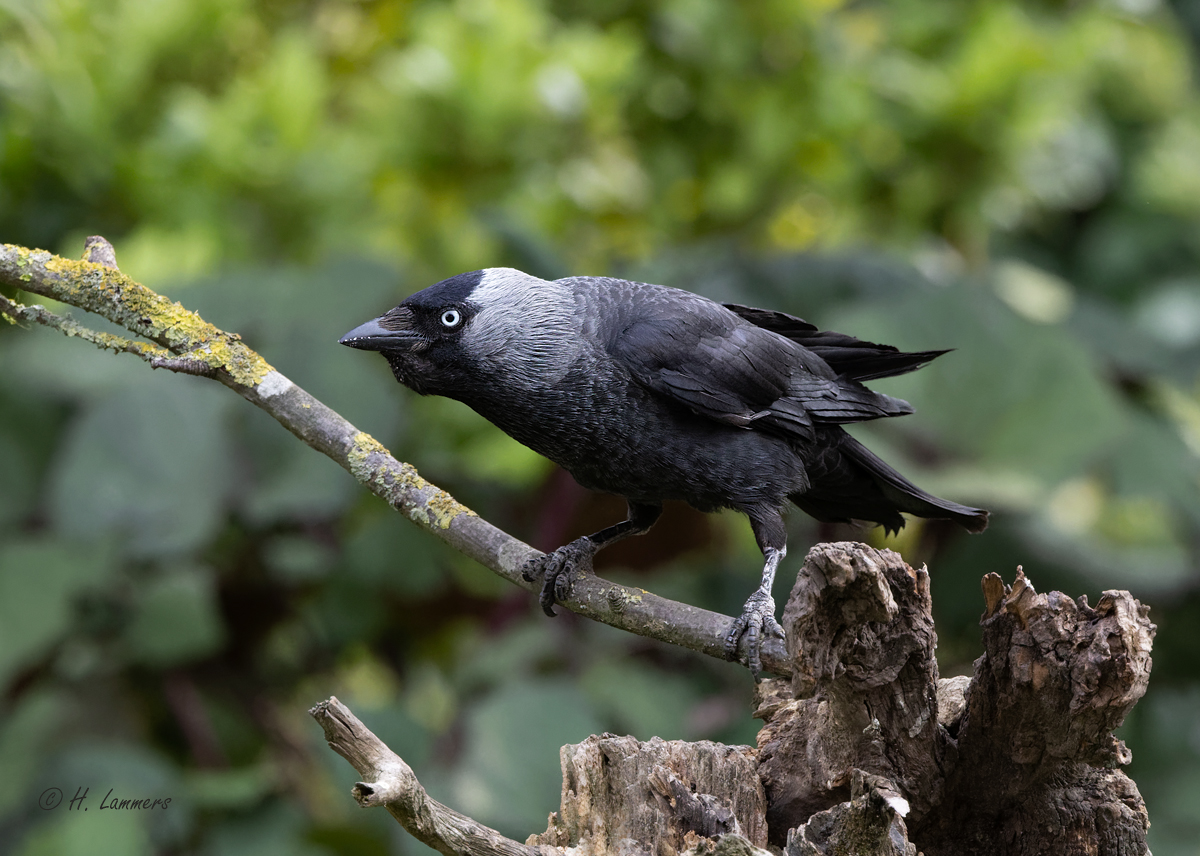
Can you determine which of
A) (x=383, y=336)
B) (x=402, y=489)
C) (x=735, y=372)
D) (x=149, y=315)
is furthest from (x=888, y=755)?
(x=149, y=315)

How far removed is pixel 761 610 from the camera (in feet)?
8.93

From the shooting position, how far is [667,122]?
7.16 meters

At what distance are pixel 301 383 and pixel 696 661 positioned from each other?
2.39m

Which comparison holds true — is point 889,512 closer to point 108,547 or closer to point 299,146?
point 108,547

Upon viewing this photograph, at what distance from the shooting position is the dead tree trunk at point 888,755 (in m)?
2.04

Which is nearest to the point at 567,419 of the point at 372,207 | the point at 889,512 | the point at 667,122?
the point at 889,512

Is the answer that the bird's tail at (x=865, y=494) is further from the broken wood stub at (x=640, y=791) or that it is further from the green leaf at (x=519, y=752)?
the green leaf at (x=519, y=752)

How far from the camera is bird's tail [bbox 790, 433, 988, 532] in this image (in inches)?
131

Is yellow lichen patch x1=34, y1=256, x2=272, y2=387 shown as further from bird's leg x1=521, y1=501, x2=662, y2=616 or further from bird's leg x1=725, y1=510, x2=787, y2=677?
bird's leg x1=725, y1=510, x2=787, y2=677

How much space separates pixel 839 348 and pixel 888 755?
151 cm

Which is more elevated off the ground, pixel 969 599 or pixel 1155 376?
pixel 1155 376

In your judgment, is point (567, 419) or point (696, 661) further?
point (696, 661)

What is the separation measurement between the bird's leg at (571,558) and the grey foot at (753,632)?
1.87 feet

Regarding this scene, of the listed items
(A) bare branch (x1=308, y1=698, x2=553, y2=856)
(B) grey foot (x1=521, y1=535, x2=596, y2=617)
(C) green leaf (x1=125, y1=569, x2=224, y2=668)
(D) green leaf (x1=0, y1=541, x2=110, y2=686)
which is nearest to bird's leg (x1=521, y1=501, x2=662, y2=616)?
(B) grey foot (x1=521, y1=535, x2=596, y2=617)
